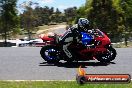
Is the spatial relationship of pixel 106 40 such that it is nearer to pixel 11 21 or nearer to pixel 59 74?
pixel 59 74

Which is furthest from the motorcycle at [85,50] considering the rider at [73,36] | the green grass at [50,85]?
the green grass at [50,85]

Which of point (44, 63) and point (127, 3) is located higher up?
point (127, 3)

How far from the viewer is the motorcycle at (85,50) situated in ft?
42.9

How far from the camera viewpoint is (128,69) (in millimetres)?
11547

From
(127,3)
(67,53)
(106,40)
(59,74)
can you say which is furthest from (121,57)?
(127,3)

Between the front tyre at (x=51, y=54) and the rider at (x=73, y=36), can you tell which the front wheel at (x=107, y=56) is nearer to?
the rider at (x=73, y=36)

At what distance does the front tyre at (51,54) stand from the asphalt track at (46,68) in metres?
0.19

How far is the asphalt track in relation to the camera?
10.3m

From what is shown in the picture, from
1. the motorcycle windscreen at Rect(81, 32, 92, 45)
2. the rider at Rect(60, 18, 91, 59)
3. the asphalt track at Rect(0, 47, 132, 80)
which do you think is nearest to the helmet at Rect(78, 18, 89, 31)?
the rider at Rect(60, 18, 91, 59)

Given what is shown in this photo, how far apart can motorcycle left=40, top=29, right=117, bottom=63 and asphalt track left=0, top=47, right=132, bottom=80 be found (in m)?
0.20

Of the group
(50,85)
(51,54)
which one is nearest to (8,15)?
(51,54)

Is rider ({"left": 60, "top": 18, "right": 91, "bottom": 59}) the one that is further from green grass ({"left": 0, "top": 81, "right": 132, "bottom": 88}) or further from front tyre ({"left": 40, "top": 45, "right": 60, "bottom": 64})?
green grass ({"left": 0, "top": 81, "right": 132, "bottom": 88})

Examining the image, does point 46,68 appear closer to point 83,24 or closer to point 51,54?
point 51,54

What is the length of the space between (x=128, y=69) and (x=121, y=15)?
32526mm
